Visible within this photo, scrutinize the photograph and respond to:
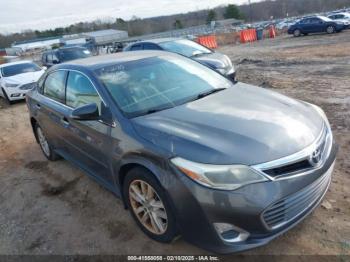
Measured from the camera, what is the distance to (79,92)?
13.1 ft

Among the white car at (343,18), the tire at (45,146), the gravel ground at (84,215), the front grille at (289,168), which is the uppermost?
the white car at (343,18)

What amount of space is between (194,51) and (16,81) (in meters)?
6.11

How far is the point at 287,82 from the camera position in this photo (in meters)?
9.66

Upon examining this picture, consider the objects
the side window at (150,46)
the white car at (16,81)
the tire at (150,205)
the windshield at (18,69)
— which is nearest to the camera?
the tire at (150,205)

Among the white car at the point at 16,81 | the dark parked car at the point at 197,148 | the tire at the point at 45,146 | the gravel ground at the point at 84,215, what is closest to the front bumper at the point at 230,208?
the dark parked car at the point at 197,148

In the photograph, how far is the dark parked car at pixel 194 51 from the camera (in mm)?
8883

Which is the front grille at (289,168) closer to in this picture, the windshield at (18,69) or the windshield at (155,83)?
the windshield at (155,83)

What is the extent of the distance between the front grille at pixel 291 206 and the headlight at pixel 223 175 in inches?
10.0

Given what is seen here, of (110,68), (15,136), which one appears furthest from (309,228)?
(15,136)

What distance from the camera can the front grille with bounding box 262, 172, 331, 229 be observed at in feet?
8.35

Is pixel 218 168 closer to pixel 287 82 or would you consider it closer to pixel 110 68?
pixel 110 68

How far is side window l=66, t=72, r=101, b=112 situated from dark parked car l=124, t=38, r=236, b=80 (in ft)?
16.9

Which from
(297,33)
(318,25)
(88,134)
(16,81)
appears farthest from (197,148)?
(297,33)

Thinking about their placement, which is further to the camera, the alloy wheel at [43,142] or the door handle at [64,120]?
the alloy wheel at [43,142]
